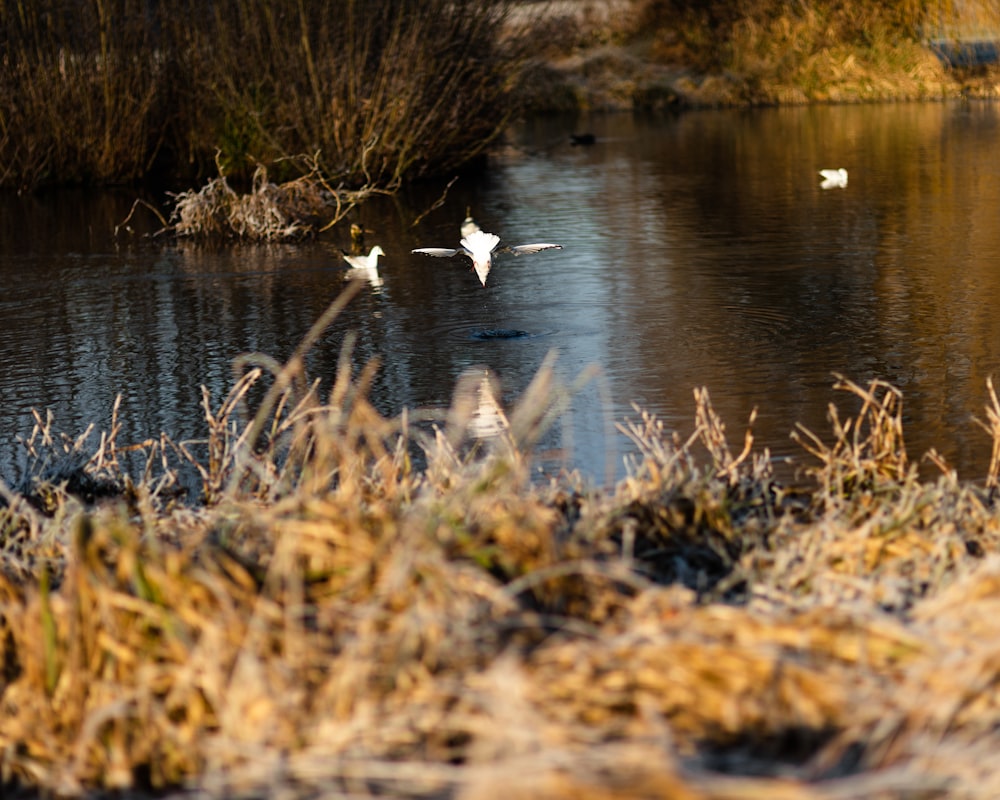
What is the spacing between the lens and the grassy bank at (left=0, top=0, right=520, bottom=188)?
16.6m

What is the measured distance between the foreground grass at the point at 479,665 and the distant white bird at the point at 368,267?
7.24 m

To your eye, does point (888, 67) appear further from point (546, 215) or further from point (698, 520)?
point (698, 520)

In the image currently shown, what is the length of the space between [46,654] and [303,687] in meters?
0.62

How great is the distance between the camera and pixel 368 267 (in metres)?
11.2

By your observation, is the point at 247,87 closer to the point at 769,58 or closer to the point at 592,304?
the point at 592,304

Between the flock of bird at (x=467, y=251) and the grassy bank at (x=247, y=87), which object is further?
the grassy bank at (x=247, y=87)

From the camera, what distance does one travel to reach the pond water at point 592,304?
6.97m

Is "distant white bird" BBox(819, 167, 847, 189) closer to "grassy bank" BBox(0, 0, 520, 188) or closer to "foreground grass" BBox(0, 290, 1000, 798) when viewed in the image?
"grassy bank" BBox(0, 0, 520, 188)

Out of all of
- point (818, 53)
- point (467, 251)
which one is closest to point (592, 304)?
point (467, 251)

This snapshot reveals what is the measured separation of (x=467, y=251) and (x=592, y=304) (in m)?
1.58

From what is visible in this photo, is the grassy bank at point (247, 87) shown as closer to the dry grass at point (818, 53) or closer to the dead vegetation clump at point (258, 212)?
the dead vegetation clump at point (258, 212)

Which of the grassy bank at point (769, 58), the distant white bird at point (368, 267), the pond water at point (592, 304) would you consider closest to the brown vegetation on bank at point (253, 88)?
the pond water at point (592, 304)

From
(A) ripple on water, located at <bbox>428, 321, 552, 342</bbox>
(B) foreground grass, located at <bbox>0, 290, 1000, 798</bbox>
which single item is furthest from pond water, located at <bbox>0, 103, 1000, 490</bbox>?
(B) foreground grass, located at <bbox>0, 290, 1000, 798</bbox>

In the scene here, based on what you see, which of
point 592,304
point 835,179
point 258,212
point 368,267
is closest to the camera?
point 592,304
